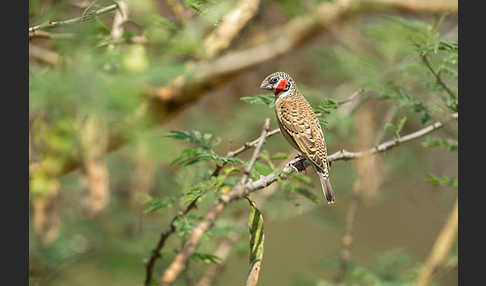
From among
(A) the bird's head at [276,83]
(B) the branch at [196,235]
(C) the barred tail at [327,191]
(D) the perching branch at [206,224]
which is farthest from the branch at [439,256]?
(B) the branch at [196,235]

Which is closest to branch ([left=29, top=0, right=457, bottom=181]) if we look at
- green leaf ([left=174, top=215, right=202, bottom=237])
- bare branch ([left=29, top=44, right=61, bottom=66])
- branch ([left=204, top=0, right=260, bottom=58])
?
branch ([left=204, top=0, right=260, bottom=58])

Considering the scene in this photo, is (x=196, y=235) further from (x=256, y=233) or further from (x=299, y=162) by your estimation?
(x=299, y=162)

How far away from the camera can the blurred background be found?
1.68 metres

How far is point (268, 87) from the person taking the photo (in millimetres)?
2574

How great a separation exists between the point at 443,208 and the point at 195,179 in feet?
18.6

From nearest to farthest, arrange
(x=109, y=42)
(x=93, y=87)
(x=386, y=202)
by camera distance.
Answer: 1. (x=93, y=87)
2. (x=109, y=42)
3. (x=386, y=202)

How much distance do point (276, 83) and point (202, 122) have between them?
322cm

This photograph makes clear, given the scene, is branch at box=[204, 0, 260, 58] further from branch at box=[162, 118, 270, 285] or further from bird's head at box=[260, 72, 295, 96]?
branch at box=[162, 118, 270, 285]

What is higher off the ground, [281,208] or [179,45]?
[179,45]

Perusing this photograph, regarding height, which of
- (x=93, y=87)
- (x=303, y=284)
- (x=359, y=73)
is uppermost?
(x=359, y=73)

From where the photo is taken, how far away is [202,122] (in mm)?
5828

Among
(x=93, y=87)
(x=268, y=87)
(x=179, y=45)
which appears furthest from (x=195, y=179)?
(x=93, y=87)

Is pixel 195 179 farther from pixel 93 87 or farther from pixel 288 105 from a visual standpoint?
pixel 93 87

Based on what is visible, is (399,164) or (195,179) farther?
(399,164)
